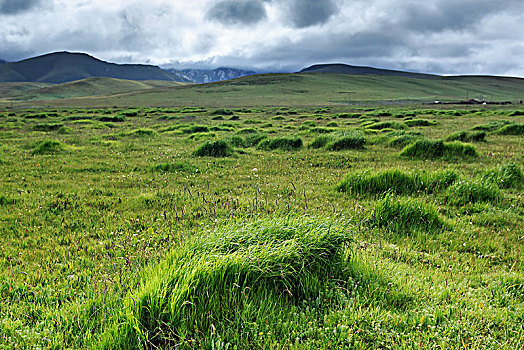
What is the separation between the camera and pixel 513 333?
122 inches

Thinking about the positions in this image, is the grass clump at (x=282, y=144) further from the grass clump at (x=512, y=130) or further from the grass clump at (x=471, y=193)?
the grass clump at (x=512, y=130)

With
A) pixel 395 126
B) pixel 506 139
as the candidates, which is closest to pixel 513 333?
pixel 506 139

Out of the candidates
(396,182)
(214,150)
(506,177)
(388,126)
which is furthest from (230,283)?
(388,126)

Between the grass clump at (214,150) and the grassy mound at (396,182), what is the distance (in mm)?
7299

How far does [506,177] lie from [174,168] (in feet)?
33.8

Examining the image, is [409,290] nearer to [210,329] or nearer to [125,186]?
[210,329]

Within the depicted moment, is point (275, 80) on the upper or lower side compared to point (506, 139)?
upper

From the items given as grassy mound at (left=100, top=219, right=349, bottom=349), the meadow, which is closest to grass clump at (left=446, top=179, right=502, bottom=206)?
the meadow

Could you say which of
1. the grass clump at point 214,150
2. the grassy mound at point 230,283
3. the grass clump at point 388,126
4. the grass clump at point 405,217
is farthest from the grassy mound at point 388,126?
the grassy mound at point 230,283

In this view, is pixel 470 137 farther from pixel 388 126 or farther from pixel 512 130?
pixel 388 126

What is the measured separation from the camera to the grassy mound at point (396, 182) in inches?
319

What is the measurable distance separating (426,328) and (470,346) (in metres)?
0.37

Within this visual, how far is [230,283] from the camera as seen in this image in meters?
3.46

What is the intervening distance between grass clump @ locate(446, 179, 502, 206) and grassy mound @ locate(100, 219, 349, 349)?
461cm
